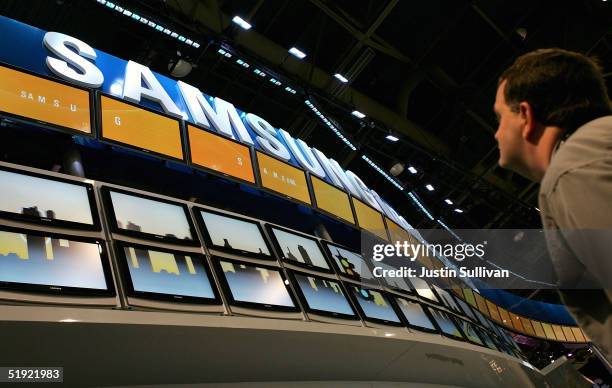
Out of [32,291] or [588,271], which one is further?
[32,291]

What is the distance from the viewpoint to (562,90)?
107cm

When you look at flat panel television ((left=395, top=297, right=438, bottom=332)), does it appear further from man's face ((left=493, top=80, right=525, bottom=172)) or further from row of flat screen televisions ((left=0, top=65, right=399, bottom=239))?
man's face ((left=493, top=80, right=525, bottom=172))

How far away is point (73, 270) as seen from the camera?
2455 millimetres

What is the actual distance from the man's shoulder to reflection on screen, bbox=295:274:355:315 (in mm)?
2785

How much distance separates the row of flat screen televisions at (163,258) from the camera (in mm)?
2422

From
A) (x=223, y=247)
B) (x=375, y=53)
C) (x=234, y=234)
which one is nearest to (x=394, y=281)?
(x=234, y=234)

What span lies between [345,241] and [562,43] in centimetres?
734

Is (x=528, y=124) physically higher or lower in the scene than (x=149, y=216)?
lower

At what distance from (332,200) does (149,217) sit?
3003 millimetres

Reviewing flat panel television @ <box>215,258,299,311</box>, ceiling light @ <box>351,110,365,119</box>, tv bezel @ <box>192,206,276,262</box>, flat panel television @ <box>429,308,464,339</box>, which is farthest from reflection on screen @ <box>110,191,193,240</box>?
ceiling light @ <box>351,110,365,119</box>

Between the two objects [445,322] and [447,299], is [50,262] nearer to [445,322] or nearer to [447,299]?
[445,322]

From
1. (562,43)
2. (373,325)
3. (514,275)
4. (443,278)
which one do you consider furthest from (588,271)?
(514,275)

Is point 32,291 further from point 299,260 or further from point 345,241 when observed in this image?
point 345,241

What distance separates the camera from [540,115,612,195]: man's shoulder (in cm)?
83
